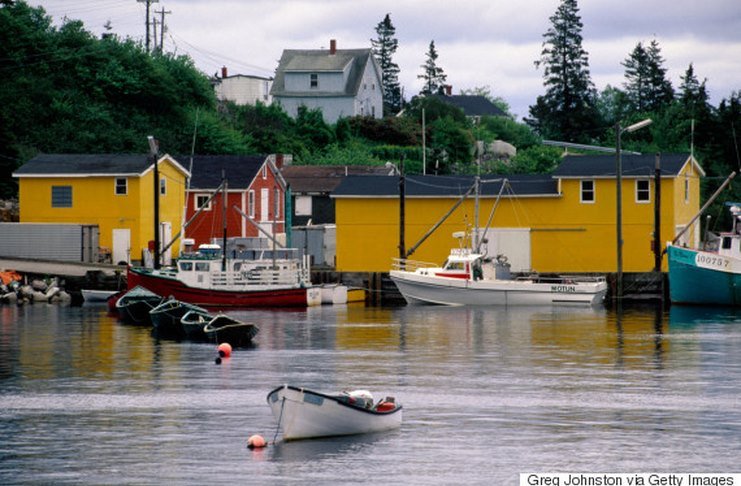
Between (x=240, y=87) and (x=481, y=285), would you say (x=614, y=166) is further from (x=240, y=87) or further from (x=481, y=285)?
(x=240, y=87)

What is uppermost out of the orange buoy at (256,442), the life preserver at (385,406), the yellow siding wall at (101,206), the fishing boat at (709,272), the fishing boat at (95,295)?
the yellow siding wall at (101,206)

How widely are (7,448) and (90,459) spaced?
2.60 meters

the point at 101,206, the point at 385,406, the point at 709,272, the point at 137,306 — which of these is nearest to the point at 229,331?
the point at 137,306

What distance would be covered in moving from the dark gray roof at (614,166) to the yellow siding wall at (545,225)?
0.56 metres

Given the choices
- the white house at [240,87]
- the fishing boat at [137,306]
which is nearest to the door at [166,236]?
the fishing boat at [137,306]

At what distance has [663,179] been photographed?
84.8 m

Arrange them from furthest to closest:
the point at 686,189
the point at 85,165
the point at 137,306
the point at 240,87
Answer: the point at 240,87 < the point at 85,165 < the point at 686,189 < the point at 137,306

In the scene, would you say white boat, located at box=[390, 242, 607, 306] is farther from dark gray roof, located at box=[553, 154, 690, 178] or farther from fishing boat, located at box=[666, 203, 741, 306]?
dark gray roof, located at box=[553, 154, 690, 178]

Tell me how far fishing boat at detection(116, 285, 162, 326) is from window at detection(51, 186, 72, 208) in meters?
21.9

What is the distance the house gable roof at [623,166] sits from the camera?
85438mm

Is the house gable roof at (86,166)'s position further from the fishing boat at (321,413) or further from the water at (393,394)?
the fishing boat at (321,413)

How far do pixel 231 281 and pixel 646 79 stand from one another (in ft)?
354

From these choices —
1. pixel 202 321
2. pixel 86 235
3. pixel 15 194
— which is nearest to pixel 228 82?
pixel 15 194

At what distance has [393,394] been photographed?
4294 cm
